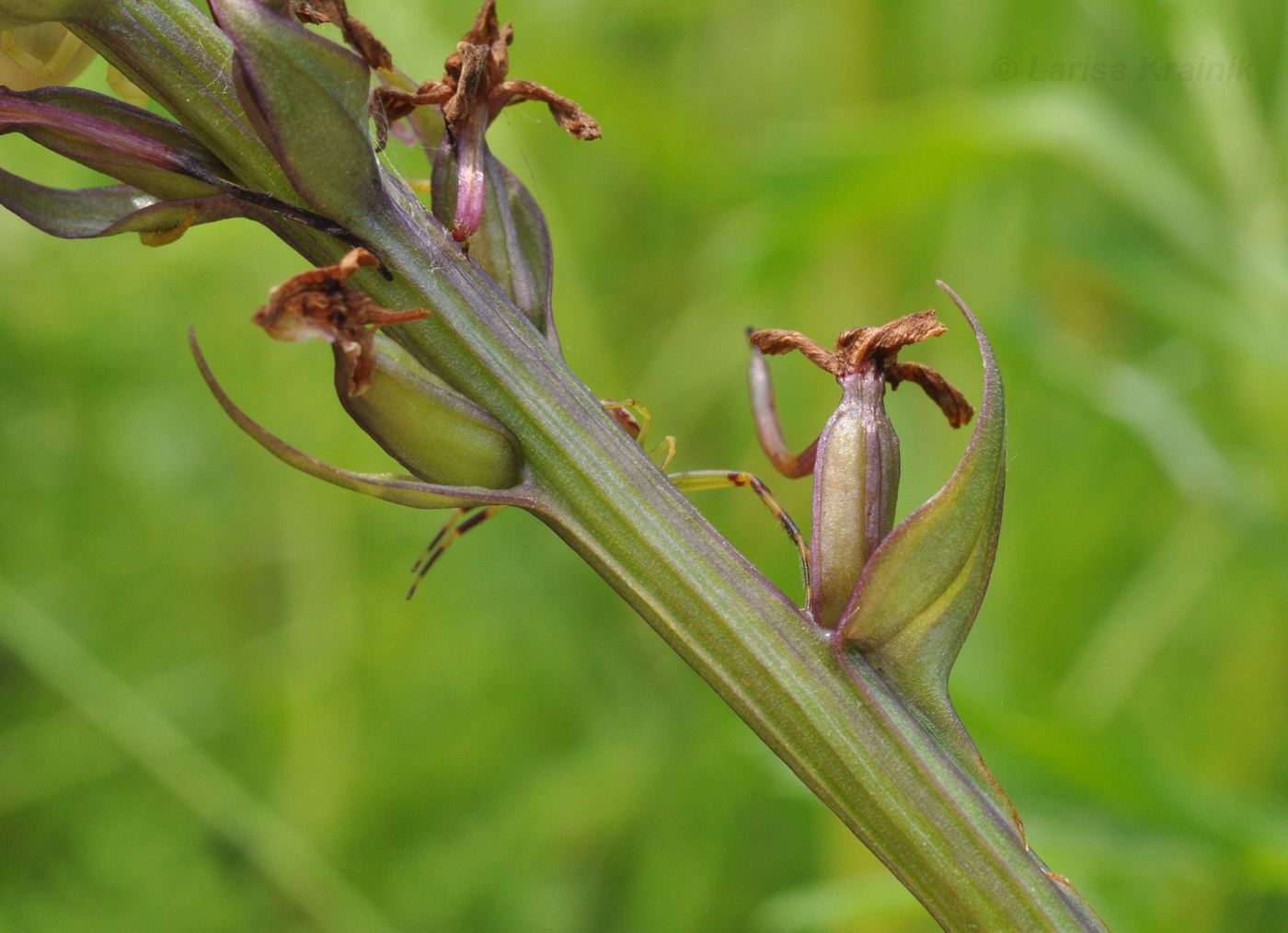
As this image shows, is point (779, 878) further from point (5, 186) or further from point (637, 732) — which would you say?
point (5, 186)

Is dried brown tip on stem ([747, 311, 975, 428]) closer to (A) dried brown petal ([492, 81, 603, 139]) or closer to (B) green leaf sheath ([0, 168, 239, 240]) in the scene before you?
(A) dried brown petal ([492, 81, 603, 139])

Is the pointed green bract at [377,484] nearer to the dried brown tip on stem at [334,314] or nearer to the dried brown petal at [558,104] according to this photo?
the dried brown tip on stem at [334,314]

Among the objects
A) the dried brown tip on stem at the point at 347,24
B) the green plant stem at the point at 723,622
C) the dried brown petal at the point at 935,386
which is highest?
the dried brown tip on stem at the point at 347,24

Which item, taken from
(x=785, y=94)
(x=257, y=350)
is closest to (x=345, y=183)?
(x=257, y=350)

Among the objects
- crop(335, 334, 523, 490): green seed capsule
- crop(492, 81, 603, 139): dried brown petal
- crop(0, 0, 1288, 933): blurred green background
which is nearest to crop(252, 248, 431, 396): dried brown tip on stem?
crop(335, 334, 523, 490): green seed capsule

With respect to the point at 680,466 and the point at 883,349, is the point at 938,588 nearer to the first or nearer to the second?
the point at 883,349

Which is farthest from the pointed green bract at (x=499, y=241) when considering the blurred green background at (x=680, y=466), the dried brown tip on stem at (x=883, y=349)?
the blurred green background at (x=680, y=466)
